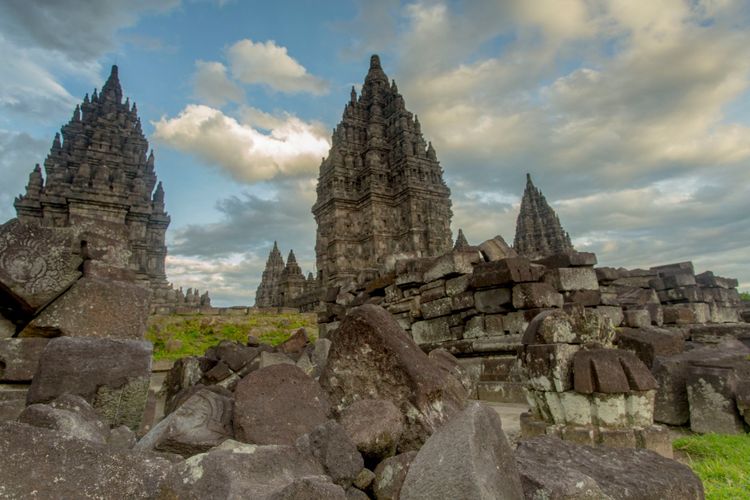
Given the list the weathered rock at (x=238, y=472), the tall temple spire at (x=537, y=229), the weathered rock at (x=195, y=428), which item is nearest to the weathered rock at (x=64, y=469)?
the weathered rock at (x=238, y=472)

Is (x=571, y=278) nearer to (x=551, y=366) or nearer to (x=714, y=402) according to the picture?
(x=714, y=402)

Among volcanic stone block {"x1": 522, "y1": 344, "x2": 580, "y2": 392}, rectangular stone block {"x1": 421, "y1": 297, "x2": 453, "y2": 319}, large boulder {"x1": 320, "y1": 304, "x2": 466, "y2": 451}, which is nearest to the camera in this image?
large boulder {"x1": 320, "y1": 304, "x2": 466, "y2": 451}

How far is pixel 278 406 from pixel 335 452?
836mm

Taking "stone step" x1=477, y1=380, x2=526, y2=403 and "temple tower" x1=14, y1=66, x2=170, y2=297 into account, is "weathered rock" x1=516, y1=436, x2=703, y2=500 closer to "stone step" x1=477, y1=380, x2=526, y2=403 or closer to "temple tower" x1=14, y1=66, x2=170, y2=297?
"stone step" x1=477, y1=380, x2=526, y2=403

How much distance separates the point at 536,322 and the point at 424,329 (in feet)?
15.2

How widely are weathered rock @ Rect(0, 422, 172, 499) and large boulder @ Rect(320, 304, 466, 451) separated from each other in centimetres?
166

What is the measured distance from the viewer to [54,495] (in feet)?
4.66

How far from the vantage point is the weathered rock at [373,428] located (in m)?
2.30

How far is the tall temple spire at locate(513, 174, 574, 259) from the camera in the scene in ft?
120

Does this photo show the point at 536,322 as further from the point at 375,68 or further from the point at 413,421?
the point at 375,68

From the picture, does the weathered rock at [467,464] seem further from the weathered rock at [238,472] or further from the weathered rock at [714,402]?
the weathered rock at [714,402]

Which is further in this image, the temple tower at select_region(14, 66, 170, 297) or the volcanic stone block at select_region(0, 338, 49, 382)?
the temple tower at select_region(14, 66, 170, 297)

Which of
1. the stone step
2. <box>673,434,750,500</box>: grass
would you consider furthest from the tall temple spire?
<box>673,434,750,500</box>: grass

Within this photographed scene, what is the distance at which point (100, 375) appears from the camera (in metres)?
3.18
